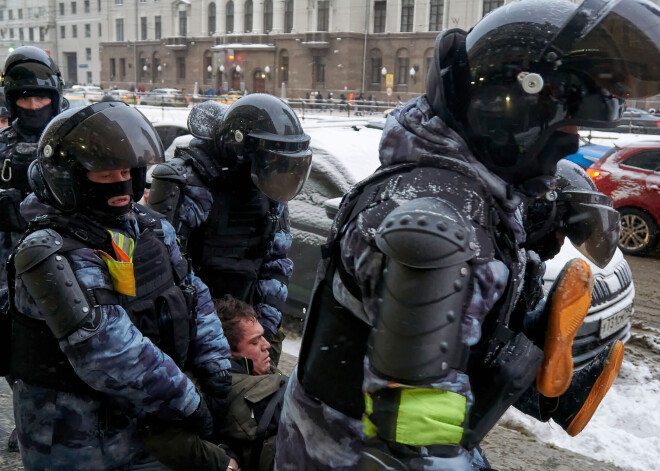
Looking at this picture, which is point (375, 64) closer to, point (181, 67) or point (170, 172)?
point (181, 67)

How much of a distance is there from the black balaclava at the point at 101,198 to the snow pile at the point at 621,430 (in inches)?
115

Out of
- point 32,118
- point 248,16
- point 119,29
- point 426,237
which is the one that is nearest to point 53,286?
point 426,237

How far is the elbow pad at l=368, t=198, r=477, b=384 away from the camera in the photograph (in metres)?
1.26

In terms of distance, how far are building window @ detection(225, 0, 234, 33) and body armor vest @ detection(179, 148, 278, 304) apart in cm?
5847

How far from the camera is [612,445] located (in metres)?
4.09

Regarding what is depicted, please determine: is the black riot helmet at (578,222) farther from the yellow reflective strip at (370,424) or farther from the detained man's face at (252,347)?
the detained man's face at (252,347)

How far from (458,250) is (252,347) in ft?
6.35

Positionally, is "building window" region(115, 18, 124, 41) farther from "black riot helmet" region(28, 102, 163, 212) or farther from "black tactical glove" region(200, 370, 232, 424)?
"black tactical glove" region(200, 370, 232, 424)

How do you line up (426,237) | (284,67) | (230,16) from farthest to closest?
(230,16) < (284,67) < (426,237)

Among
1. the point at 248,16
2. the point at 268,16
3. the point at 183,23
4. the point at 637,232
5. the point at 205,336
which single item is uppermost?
the point at 248,16

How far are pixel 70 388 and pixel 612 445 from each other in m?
3.27

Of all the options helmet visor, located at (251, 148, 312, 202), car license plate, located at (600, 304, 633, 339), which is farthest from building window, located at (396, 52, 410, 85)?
helmet visor, located at (251, 148, 312, 202)

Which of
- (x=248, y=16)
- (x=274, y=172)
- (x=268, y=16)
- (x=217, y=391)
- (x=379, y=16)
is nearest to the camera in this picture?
(x=217, y=391)

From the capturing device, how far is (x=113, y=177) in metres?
2.32
